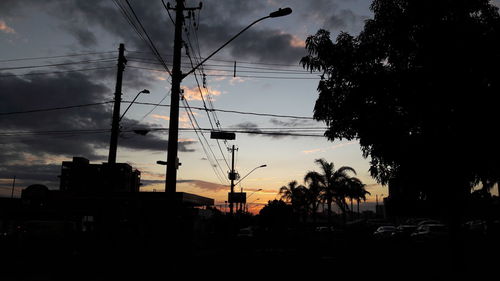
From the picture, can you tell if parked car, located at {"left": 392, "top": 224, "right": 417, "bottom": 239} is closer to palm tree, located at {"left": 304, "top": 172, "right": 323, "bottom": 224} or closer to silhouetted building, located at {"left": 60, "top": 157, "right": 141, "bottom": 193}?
palm tree, located at {"left": 304, "top": 172, "right": 323, "bottom": 224}

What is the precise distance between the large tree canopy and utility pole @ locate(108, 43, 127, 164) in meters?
11.9

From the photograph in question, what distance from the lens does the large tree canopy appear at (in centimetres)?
1180

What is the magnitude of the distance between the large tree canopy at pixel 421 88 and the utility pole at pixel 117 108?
11.9m

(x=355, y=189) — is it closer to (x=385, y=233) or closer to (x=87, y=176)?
A: (x=385, y=233)

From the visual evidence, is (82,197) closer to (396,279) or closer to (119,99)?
(119,99)

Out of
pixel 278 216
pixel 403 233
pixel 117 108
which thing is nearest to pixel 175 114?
pixel 117 108

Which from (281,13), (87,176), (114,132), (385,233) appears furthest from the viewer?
(87,176)

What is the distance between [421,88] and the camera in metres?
12.4

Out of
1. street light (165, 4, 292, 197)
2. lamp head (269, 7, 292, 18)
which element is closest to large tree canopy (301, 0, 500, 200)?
lamp head (269, 7, 292, 18)

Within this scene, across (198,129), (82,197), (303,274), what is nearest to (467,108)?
(303,274)

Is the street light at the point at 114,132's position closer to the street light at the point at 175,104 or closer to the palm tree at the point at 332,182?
the street light at the point at 175,104

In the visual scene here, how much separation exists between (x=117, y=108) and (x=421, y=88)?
51.9 ft

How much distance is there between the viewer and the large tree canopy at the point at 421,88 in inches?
464

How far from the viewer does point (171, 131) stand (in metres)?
14.0
